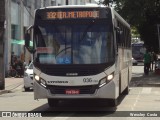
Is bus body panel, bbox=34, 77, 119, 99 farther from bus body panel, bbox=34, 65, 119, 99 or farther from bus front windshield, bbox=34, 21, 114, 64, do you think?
bus front windshield, bbox=34, 21, 114, 64

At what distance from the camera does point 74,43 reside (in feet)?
48.9

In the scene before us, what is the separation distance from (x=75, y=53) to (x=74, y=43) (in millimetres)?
306

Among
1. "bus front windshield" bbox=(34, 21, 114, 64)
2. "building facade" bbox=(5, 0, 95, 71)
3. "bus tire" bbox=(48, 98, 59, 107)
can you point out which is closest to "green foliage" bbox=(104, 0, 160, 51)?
"building facade" bbox=(5, 0, 95, 71)

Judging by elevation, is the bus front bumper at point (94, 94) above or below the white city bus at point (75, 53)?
below

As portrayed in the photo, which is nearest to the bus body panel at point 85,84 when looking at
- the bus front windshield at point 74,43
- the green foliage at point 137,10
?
the bus front windshield at point 74,43

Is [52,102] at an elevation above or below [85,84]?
below

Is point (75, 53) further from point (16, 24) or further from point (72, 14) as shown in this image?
point (16, 24)

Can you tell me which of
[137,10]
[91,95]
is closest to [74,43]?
[91,95]

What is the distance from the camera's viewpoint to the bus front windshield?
48.6 ft

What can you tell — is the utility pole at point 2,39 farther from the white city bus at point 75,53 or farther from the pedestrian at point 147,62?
the pedestrian at point 147,62

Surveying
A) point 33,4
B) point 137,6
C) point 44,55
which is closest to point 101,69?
point 44,55

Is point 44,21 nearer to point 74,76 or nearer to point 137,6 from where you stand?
point 74,76

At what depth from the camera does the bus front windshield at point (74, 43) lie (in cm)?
1483

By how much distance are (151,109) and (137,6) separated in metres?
19.5
